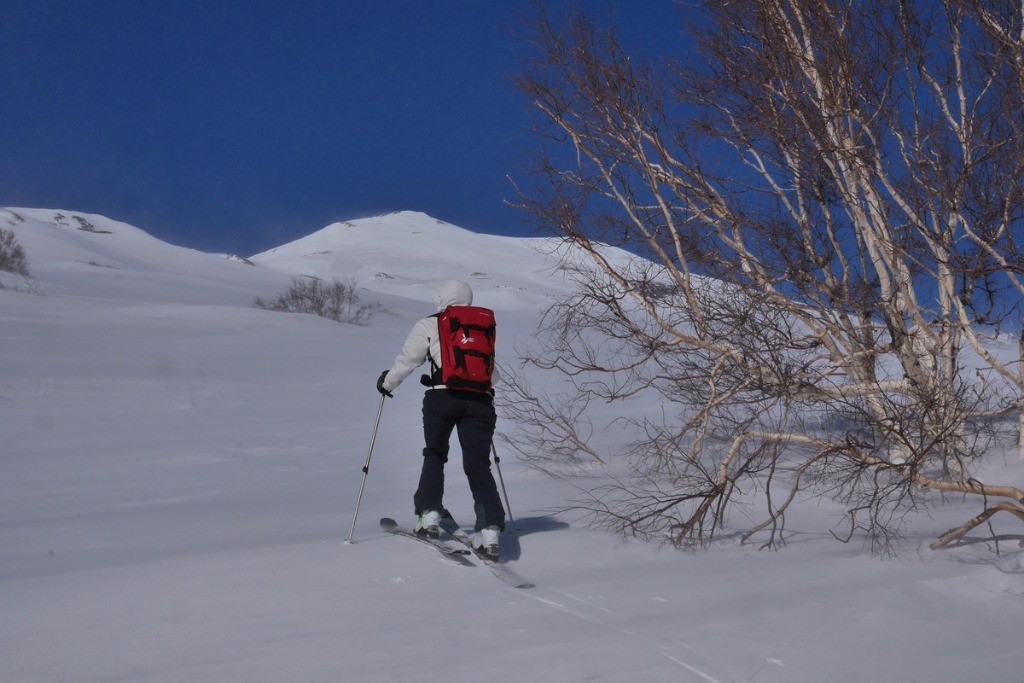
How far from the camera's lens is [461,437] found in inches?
215

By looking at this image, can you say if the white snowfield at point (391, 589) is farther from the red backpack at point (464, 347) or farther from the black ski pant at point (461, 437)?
the red backpack at point (464, 347)

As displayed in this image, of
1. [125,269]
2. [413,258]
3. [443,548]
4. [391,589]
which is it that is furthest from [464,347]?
[413,258]

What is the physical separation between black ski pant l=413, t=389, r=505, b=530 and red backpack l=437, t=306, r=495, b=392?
129 millimetres

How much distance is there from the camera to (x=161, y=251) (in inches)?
3228

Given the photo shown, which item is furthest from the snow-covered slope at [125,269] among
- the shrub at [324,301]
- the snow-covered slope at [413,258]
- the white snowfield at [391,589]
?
the white snowfield at [391,589]

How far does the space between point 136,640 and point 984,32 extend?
7.34 meters

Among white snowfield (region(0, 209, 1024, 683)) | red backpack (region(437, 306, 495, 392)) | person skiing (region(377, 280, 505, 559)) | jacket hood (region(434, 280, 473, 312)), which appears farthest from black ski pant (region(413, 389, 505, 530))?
jacket hood (region(434, 280, 473, 312))

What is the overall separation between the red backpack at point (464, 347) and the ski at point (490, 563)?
2.93ft

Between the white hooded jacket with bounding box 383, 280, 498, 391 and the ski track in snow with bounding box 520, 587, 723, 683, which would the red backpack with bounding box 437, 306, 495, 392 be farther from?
the ski track in snow with bounding box 520, 587, 723, 683

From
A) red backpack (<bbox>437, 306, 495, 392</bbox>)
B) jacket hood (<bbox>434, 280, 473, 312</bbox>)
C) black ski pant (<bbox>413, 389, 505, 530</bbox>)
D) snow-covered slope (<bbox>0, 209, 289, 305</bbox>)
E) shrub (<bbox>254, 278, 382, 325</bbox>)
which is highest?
snow-covered slope (<bbox>0, 209, 289, 305</bbox>)

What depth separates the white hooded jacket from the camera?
5395mm

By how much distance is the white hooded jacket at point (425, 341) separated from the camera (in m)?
5.39

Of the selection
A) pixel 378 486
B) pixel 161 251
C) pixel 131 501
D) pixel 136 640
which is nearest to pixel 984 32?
pixel 378 486

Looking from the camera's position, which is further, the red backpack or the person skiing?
the person skiing
